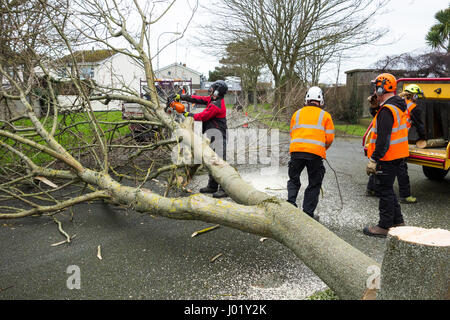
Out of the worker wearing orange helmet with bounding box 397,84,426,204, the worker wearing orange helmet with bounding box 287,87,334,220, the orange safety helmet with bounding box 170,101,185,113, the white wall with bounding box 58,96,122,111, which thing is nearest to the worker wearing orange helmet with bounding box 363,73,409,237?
the worker wearing orange helmet with bounding box 287,87,334,220

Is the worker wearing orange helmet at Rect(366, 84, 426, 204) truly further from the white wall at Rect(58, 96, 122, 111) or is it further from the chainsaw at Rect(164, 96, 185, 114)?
the white wall at Rect(58, 96, 122, 111)

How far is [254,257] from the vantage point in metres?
3.19

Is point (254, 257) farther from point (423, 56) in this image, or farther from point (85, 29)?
point (423, 56)

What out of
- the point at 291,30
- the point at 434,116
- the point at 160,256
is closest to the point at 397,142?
the point at 160,256

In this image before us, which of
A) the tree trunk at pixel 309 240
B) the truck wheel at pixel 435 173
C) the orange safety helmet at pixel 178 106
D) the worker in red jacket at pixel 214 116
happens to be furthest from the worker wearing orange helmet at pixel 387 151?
the truck wheel at pixel 435 173

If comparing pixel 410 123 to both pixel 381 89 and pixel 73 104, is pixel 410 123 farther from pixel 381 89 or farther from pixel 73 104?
Answer: pixel 73 104

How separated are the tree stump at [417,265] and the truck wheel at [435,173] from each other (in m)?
5.27

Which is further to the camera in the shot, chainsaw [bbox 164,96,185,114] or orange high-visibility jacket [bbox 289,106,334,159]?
chainsaw [bbox 164,96,185,114]

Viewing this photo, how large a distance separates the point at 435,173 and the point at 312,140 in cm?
365

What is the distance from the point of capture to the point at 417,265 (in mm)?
1481

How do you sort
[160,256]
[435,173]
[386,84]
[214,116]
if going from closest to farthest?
[160,256]
[386,84]
[214,116]
[435,173]

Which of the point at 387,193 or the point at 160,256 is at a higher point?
the point at 387,193

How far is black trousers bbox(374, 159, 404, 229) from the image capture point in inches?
143

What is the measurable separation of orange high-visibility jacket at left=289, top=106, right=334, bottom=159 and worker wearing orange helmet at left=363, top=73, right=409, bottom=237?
524 millimetres
